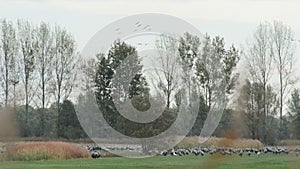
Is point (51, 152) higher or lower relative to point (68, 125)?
lower

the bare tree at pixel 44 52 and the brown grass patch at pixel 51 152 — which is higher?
the bare tree at pixel 44 52

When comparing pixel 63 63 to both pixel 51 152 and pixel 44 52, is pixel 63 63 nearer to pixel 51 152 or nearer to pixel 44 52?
pixel 44 52

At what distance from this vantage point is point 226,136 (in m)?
2.08

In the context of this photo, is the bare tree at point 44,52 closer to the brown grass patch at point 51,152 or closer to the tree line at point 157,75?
the tree line at point 157,75

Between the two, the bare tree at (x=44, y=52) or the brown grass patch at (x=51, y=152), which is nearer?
the brown grass patch at (x=51, y=152)

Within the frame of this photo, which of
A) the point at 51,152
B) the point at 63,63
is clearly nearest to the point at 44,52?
the point at 63,63

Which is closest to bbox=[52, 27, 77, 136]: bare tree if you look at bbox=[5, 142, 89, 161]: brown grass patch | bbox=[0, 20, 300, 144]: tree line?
bbox=[0, 20, 300, 144]: tree line

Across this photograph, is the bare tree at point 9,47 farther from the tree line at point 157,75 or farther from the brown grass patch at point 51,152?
the brown grass patch at point 51,152

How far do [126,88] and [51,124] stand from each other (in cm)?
1547

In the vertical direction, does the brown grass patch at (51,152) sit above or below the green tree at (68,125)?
below

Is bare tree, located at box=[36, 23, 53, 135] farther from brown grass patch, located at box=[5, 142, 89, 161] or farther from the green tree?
brown grass patch, located at box=[5, 142, 89, 161]

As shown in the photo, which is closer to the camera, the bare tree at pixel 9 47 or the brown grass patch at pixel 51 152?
the brown grass patch at pixel 51 152

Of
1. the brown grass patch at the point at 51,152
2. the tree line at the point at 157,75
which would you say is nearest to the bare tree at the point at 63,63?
the tree line at the point at 157,75

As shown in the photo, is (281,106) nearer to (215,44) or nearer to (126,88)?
(215,44)
